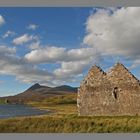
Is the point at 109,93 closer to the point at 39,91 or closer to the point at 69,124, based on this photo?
the point at 69,124

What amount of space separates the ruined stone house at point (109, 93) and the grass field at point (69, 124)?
0.16 meters

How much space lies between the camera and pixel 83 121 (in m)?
7.27

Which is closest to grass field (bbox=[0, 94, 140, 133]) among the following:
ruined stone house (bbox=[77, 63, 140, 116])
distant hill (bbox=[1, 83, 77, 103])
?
ruined stone house (bbox=[77, 63, 140, 116])

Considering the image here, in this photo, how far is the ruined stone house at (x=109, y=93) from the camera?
7.41 meters

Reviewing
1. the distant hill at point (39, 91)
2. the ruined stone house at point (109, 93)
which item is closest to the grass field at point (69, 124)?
the ruined stone house at point (109, 93)

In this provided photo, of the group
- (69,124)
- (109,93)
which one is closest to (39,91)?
(69,124)

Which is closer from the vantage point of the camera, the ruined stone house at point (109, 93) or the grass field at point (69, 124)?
the grass field at point (69, 124)

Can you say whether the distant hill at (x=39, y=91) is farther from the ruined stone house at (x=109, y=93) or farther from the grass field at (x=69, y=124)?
the grass field at (x=69, y=124)

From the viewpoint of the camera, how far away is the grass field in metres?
7.03

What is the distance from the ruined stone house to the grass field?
0.16m

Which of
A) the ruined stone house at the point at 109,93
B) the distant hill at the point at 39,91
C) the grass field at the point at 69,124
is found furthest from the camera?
the distant hill at the point at 39,91

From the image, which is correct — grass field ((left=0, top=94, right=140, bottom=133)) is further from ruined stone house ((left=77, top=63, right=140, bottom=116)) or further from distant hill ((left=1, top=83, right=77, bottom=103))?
distant hill ((left=1, top=83, right=77, bottom=103))

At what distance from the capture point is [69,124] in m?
7.19

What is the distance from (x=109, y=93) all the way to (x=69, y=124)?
0.85 metres
